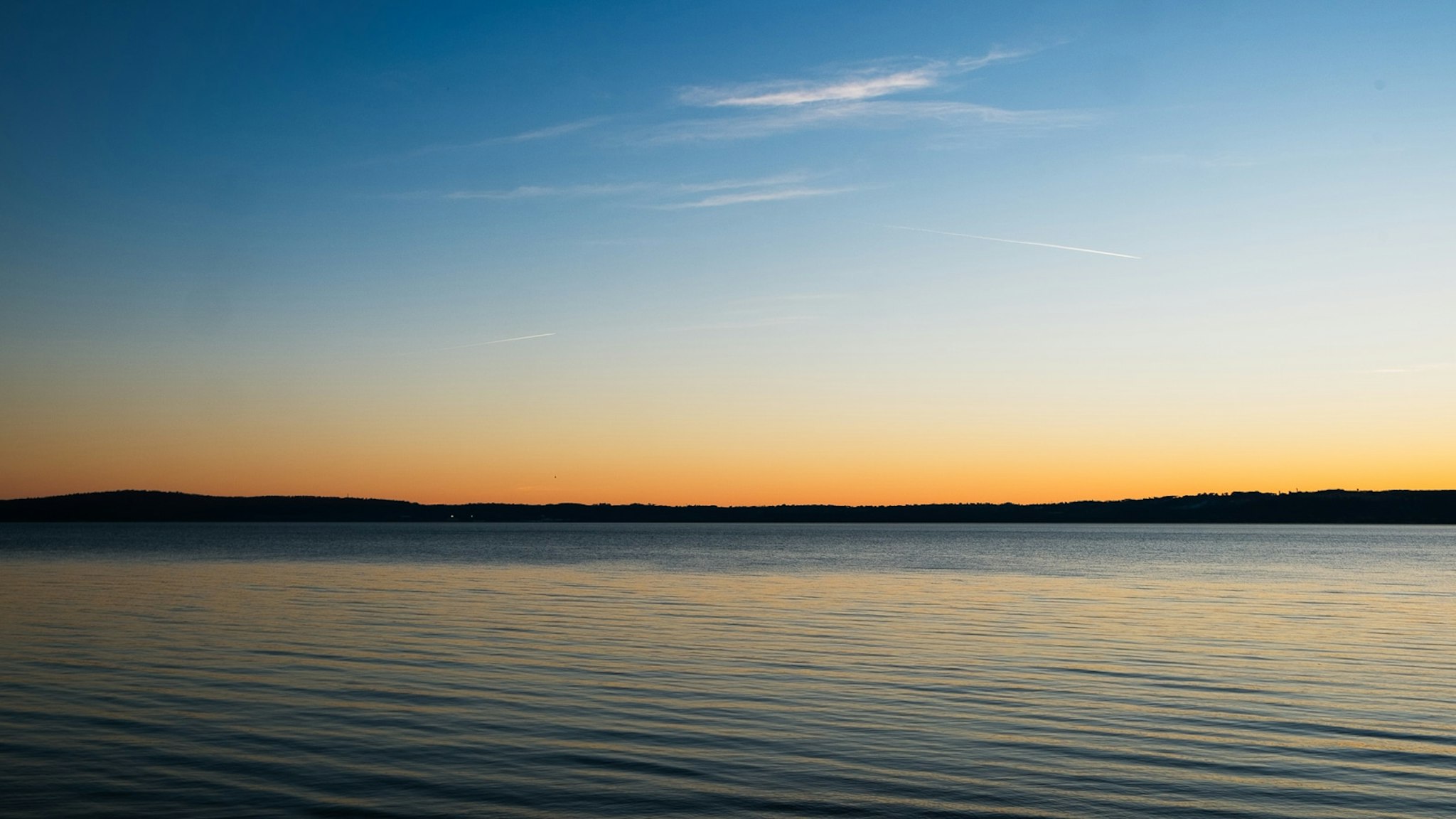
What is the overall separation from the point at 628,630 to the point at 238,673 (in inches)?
474

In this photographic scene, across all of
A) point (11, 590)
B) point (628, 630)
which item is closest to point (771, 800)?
point (628, 630)

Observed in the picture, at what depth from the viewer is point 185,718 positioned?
18.7 meters

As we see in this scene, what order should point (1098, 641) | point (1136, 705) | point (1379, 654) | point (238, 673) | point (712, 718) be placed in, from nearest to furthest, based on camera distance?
point (712, 718), point (1136, 705), point (238, 673), point (1379, 654), point (1098, 641)

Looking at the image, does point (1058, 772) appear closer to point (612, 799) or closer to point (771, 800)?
point (771, 800)

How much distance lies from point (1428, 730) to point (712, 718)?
11861mm

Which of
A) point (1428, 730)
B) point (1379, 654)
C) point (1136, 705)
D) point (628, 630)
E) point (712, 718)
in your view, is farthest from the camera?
point (628, 630)

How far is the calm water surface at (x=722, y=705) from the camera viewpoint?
45.9 ft

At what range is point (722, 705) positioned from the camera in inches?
792

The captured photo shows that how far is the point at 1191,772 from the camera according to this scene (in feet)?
49.3

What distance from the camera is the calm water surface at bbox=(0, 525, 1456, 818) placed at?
14.0 meters

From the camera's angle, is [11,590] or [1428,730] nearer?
[1428,730]

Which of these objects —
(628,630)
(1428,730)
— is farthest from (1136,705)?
(628,630)

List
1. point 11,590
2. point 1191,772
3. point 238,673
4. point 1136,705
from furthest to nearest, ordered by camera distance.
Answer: point 11,590
point 238,673
point 1136,705
point 1191,772

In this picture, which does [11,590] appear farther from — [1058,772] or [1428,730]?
[1428,730]
